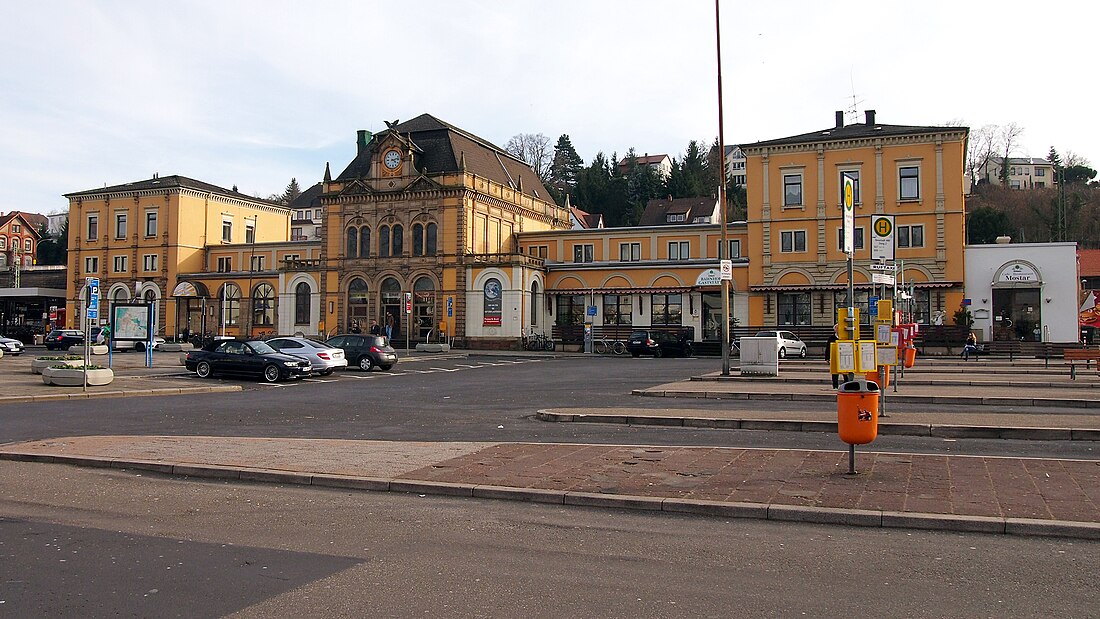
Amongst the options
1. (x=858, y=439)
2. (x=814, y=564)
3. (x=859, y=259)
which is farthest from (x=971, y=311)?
(x=814, y=564)

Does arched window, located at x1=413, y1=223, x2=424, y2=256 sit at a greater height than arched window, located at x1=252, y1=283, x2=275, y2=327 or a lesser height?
greater

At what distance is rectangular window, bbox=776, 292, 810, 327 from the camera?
56844 mm

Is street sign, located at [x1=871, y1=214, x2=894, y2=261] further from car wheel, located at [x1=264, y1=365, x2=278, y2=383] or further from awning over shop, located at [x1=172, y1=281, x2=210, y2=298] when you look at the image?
awning over shop, located at [x1=172, y1=281, x2=210, y2=298]

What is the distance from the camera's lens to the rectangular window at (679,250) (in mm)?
64994

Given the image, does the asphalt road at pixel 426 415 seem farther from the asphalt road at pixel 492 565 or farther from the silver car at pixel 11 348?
the silver car at pixel 11 348

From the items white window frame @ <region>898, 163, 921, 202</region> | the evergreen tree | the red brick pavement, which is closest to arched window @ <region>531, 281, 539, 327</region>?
white window frame @ <region>898, 163, 921, 202</region>

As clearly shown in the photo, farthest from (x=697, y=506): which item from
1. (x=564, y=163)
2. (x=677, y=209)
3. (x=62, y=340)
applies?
(x=564, y=163)

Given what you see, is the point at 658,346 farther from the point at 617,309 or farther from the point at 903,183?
the point at 903,183

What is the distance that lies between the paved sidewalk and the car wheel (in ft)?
54.4

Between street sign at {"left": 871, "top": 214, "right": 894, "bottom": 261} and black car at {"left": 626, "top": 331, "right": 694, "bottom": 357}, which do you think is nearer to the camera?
street sign at {"left": 871, "top": 214, "right": 894, "bottom": 261}

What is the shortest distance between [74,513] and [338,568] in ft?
12.1

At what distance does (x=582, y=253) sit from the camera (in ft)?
223

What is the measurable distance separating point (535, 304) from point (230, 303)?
91.2 feet

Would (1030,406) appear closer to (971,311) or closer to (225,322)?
(971,311)
